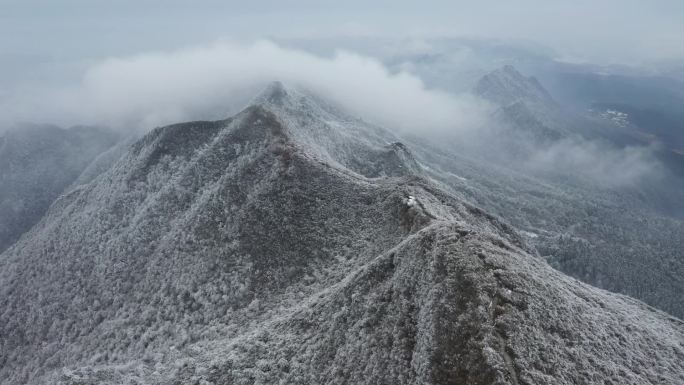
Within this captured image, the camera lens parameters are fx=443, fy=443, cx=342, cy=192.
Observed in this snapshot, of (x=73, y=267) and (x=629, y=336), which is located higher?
(x=629, y=336)

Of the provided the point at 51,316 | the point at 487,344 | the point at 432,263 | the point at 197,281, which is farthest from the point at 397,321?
the point at 51,316

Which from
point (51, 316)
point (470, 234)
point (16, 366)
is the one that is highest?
point (470, 234)

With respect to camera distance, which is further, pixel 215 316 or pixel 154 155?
pixel 154 155

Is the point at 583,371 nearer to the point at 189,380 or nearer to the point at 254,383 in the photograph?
the point at 254,383

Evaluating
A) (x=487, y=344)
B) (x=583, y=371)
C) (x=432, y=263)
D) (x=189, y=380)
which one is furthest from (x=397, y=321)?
(x=189, y=380)

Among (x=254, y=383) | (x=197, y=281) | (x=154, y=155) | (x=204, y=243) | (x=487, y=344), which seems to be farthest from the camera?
(x=154, y=155)

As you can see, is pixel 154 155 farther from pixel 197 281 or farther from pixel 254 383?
pixel 254 383

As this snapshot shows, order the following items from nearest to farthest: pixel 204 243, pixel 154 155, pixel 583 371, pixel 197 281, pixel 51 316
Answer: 1. pixel 583 371
2. pixel 197 281
3. pixel 204 243
4. pixel 51 316
5. pixel 154 155
